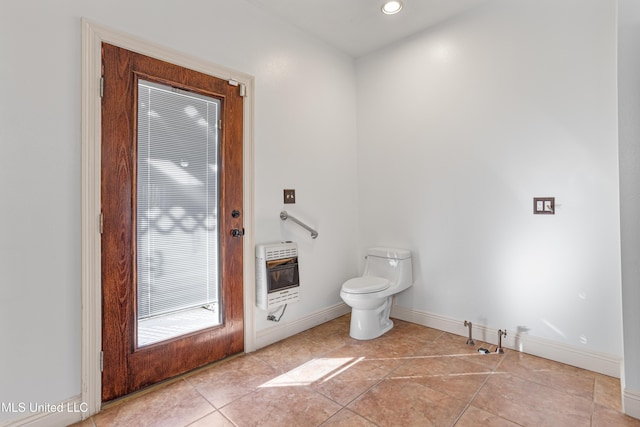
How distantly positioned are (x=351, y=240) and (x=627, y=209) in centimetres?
211

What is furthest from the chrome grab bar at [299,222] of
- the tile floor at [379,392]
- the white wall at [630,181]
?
the white wall at [630,181]

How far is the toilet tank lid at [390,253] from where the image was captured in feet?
9.38

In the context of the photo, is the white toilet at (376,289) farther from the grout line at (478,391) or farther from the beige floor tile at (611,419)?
the beige floor tile at (611,419)

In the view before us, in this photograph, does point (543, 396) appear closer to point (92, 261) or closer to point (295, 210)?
point (295, 210)

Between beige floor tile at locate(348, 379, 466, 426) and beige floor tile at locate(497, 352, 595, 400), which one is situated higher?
beige floor tile at locate(497, 352, 595, 400)

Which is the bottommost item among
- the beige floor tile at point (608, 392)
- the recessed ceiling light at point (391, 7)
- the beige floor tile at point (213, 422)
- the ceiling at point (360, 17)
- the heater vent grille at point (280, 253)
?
the beige floor tile at point (213, 422)

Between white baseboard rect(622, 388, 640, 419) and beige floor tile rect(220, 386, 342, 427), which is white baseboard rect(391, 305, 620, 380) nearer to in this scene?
white baseboard rect(622, 388, 640, 419)

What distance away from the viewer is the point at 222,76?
2244 millimetres

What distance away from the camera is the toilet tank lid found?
2.86 meters

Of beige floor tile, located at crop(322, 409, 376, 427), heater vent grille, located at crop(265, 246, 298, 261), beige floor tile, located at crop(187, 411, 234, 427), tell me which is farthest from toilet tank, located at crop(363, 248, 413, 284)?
beige floor tile, located at crop(187, 411, 234, 427)

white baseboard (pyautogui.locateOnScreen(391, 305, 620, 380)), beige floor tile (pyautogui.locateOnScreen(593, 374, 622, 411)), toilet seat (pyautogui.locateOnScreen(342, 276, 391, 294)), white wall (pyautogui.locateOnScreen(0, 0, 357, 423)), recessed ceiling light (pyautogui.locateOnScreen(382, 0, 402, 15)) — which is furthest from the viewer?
toilet seat (pyautogui.locateOnScreen(342, 276, 391, 294))

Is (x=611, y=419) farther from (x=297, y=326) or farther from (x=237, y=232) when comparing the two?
(x=237, y=232)

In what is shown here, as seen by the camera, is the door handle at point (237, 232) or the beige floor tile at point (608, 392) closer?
the beige floor tile at point (608, 392)

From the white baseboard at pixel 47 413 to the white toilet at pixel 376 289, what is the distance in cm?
176
